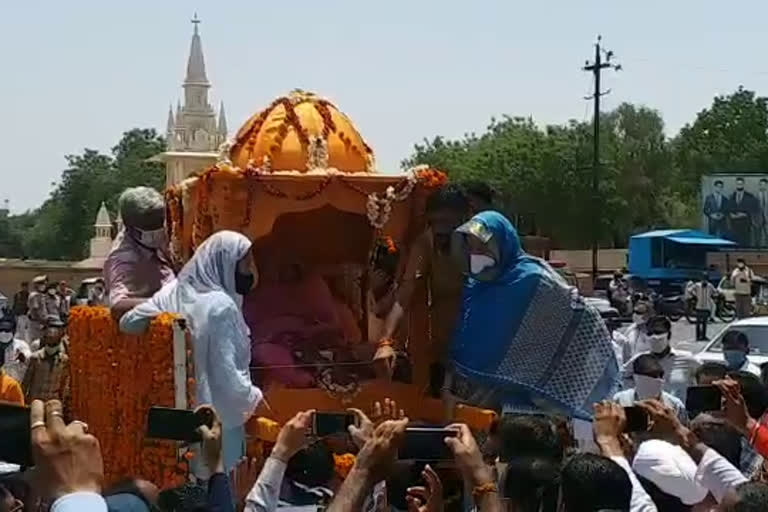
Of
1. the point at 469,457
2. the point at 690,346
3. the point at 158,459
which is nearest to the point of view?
the point at 469,457

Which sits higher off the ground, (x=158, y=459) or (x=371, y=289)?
(x=371, y=289)

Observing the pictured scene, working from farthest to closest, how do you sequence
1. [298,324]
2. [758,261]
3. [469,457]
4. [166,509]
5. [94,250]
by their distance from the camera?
[94,250] → [758,261] → [298,324] → [166,509] → [469,457]

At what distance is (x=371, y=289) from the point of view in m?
9.54

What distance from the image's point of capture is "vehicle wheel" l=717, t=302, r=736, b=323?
32.1m

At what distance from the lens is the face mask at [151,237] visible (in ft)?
26.6

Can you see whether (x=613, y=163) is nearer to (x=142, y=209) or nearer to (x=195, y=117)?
(x=195, y=117)

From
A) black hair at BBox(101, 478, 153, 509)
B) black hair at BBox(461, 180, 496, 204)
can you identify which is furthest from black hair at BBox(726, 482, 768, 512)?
black hair at BBox(461, 180, 496, 204)

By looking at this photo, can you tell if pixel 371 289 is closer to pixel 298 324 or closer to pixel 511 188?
pixel 298 324

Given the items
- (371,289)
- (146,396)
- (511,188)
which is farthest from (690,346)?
(511,188)

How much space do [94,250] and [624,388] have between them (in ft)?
147

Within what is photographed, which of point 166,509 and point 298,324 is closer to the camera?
point 166,509

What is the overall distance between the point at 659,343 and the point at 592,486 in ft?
21.2

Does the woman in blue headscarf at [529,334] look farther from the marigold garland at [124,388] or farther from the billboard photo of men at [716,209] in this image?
the billboard photo of men at [716,209]

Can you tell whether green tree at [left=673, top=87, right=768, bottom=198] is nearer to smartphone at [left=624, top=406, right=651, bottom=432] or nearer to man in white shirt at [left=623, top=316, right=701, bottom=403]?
man in white shirt at [left=623, top=316, right=701, bottom=403]
